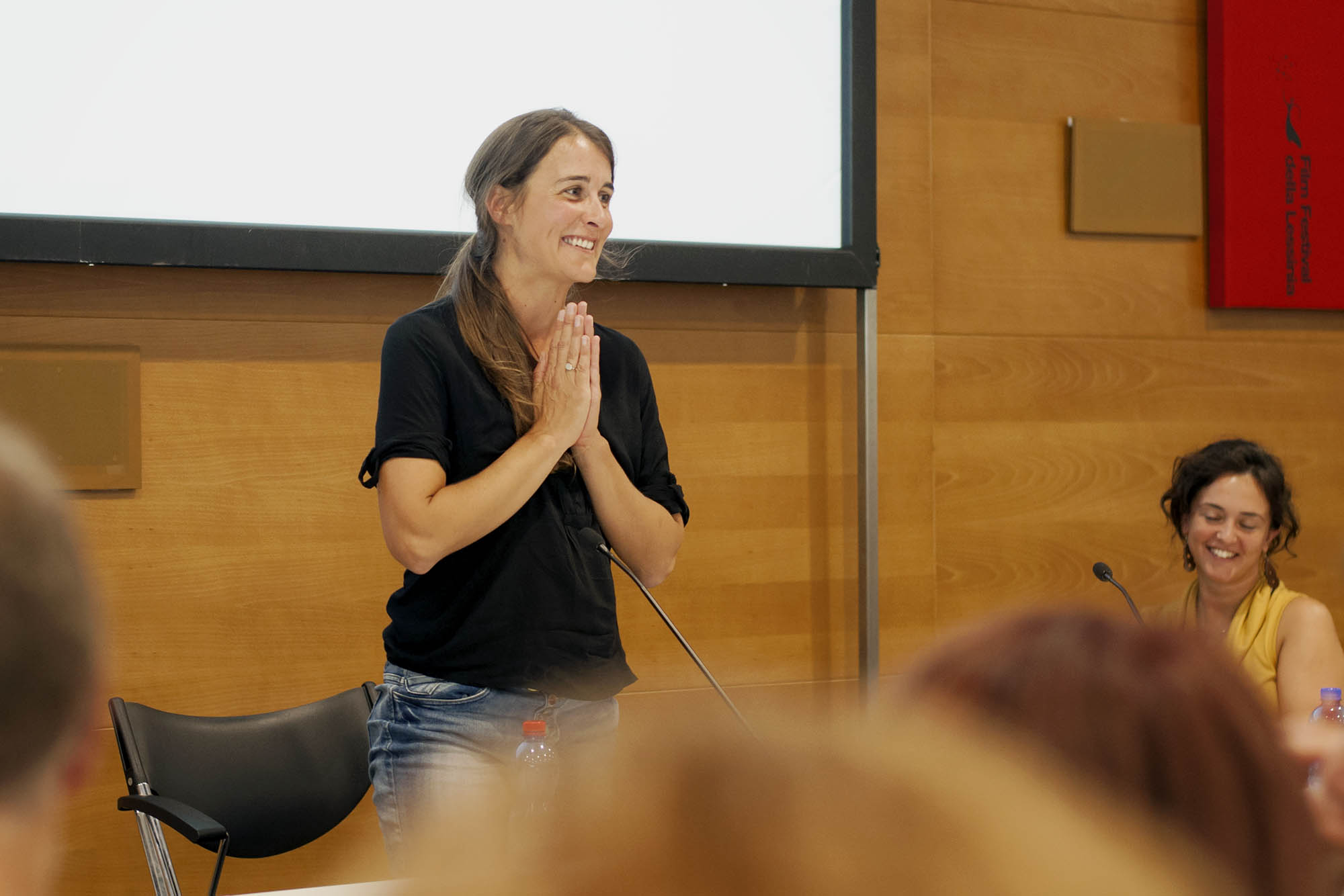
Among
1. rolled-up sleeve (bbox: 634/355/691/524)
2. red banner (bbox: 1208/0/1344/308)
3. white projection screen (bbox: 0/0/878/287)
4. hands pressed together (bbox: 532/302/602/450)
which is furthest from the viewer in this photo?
red banner (bbox: 1208/0/1344/308)

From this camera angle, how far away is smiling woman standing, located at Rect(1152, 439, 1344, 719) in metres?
2.31

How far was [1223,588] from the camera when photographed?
98.3 inches

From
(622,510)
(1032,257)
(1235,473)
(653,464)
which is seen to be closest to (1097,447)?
(1032,257)

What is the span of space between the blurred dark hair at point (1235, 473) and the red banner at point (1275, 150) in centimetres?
94

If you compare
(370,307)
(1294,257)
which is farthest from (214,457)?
(1294,257)

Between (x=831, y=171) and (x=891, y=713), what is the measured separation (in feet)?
9.10

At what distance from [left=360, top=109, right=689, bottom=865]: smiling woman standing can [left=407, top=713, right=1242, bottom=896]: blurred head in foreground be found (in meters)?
1.33

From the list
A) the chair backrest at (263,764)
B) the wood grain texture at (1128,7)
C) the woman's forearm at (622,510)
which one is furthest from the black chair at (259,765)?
the wood grain texture at (1128,7)

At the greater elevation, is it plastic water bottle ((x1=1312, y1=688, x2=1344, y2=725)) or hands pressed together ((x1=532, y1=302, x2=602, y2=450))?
hands pressed together ((x1=532, y1=302, x2=602, y2=450))

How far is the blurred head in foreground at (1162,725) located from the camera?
1.16ft

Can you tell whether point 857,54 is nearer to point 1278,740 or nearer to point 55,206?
point 55,206

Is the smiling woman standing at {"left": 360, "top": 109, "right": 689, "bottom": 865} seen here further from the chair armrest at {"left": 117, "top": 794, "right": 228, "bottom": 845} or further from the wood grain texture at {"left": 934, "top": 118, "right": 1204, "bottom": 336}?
the wood grain texture at {"left": 934, "top": 118, "right": 1204, "bottom": 336}

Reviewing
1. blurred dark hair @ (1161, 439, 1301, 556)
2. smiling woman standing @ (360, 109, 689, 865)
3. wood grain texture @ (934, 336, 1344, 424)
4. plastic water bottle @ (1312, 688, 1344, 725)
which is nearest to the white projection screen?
wood grain texture @ (934, 336, 1344, 424)

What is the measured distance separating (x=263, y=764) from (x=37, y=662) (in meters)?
1.94
